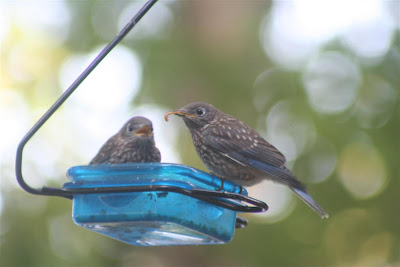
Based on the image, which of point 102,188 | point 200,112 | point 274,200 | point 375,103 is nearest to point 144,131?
point 200,112

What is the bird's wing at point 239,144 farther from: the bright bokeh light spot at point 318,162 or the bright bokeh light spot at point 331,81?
the bright bokeh light spot at point 331,81

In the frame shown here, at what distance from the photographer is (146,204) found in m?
3.20

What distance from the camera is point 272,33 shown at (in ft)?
28.8

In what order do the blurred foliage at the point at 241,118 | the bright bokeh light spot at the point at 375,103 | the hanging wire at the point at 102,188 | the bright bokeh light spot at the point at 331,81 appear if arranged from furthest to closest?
the bright bokeh light spot at the point at 331,81 → the bright bokeh light spot at the point at 375,103 → the blurred foliage at the point at 241,118 → the hanging wire at the point at 102,188

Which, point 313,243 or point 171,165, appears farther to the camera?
point 313,243

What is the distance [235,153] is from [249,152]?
0.13m

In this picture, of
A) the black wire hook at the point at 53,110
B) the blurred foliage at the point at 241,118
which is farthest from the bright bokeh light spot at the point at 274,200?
the black wire hook at the point at 53,110

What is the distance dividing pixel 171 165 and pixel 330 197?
467cm

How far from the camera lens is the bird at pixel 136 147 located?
13.5ft

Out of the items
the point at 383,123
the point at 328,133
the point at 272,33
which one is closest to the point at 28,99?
the point at 272,33

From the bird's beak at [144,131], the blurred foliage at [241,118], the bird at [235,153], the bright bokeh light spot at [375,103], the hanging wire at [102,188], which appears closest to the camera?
the hanging wire at [102,188]

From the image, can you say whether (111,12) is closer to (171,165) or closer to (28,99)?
(28,99)

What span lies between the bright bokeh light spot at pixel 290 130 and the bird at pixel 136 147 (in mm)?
3594

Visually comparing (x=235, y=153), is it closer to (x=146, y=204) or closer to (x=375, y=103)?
(x=146, y=204)
